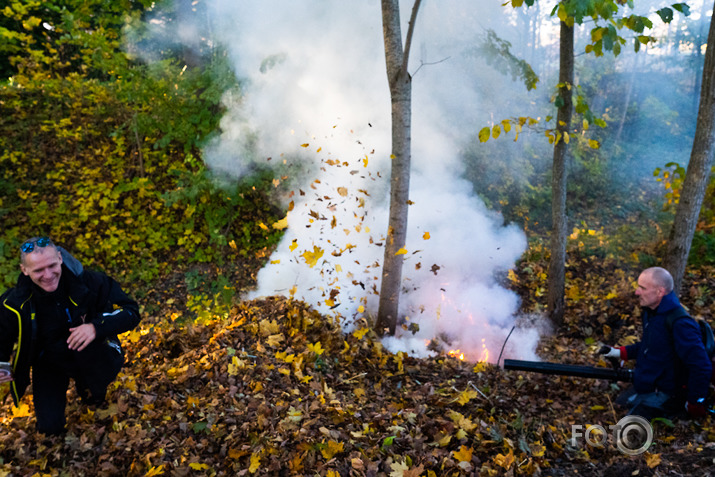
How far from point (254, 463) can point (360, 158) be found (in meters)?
6.48

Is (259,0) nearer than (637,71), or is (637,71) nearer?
(259,0)

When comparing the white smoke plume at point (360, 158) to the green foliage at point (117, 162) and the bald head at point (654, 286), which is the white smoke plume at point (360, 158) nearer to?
the green foliage at point (117, 162)

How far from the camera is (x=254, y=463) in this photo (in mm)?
3137

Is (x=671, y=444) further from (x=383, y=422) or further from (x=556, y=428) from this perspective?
(x=383, y=422)

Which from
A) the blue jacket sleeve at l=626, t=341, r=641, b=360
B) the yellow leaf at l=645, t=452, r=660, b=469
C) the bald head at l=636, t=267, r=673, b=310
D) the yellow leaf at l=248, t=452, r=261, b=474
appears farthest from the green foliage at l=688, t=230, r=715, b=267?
the yellow leaf at l=248, t=452, r=261, b=474

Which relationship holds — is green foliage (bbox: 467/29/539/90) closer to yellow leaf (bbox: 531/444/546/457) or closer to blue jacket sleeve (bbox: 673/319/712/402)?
blue jacket sleeve (bbox: 673/319/712/402)

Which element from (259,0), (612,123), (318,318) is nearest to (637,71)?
(612,123)

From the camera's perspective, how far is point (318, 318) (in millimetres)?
5488

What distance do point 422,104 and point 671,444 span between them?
839 centimetres

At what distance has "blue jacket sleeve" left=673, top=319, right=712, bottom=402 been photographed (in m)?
3.53

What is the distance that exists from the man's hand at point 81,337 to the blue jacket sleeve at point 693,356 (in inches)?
189

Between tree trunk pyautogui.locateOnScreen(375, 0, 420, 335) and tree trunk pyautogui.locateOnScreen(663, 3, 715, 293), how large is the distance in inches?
136

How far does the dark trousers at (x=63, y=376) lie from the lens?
351 centimetres

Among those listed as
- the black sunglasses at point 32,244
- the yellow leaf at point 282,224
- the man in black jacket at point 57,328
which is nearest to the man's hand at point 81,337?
the man in black jacket at point 57,328
